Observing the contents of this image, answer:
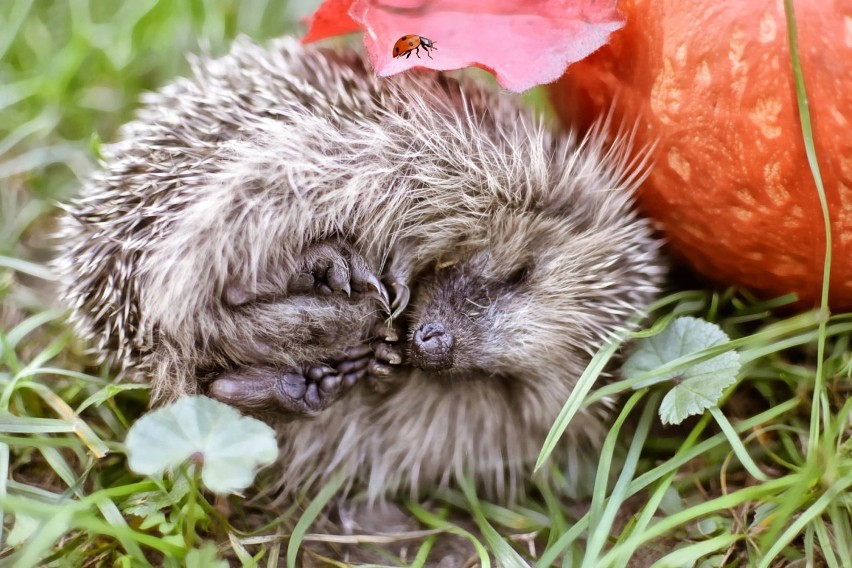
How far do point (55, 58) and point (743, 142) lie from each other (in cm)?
264

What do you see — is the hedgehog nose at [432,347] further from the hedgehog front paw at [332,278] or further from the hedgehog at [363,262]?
the hedgehog front paw at [332,278]

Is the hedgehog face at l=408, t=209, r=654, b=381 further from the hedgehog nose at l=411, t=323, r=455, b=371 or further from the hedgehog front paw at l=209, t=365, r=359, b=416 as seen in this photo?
the hedgehog front paw at l=209, t=365, r=359, b=416

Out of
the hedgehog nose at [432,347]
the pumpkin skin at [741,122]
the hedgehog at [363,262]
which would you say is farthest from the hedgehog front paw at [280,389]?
the pumpkin skin at [741,122]

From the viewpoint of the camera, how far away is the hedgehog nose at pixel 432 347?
6.98 feet

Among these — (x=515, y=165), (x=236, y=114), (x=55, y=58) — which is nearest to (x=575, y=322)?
(x=515, y=165)

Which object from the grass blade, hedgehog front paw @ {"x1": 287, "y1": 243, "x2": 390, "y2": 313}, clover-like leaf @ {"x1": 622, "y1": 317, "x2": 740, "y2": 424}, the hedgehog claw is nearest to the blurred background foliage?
hedgehog front paw @ {"x1": 287, "y1": 243, "x2": 390, "y2": 313}

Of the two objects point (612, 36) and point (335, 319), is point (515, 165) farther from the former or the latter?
point (335, 319)

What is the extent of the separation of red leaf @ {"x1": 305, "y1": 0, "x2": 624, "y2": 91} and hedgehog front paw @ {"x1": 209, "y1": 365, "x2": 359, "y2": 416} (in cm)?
81

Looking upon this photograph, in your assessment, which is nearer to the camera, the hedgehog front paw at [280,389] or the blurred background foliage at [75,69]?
the hedgehog front paw at [280,389]

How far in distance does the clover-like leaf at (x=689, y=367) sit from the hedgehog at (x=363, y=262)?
0.11 m

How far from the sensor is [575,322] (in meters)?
2.26

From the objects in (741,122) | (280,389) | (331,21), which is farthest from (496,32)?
(280,389)

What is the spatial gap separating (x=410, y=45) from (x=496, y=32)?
23cm

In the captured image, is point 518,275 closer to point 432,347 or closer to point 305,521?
point 432,347
